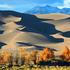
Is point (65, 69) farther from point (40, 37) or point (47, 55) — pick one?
point (40, 37)

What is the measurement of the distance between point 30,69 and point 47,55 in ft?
201

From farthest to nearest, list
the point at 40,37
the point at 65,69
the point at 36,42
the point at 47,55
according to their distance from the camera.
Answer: the point at 40,37 < the point at 36,42 < the point at 47,55 < the point at 65,69

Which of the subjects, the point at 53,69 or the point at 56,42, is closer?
the point at 53,69

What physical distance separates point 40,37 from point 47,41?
329 inches

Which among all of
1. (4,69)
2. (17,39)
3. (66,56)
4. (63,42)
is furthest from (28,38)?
(4,69)

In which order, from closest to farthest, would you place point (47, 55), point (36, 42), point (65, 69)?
point (65, 69) < point (47, 55) < point (36, 42)

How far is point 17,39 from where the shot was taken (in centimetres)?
19100

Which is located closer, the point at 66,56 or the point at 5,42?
the point at 66,56

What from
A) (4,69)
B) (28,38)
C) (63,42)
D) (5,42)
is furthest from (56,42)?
(4,69)

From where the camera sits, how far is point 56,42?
19325cm

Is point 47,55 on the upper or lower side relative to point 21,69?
lower

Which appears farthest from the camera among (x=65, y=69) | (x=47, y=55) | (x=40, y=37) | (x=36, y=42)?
(x=40, y=37)

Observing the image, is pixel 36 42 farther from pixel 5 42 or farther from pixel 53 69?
pixel 53 69

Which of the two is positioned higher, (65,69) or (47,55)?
(65,69)
